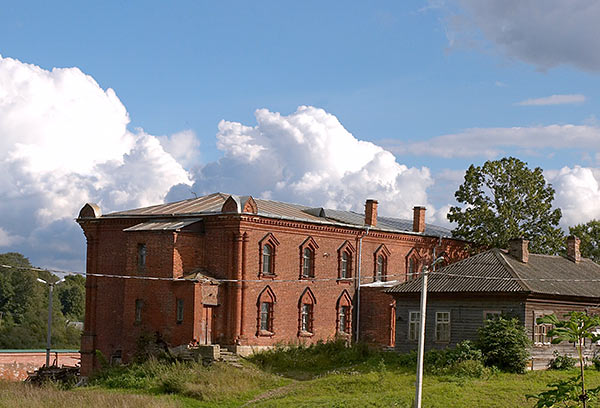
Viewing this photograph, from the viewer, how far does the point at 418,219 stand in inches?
1923

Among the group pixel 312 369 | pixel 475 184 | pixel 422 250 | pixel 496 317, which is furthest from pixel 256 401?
pixel 475 184

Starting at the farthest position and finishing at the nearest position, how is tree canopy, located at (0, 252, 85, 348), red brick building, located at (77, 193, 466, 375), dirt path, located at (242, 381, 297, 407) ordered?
tree canopy, located at (0, 252, 85, 348), red brick building, located at (77, 193, 466, 375), dirt path, located at (242, 381, 297, 407)

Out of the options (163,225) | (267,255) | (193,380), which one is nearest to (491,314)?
(267,255)

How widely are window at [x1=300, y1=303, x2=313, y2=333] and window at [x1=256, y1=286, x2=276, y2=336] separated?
2.34m

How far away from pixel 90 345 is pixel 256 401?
15792 millimetres

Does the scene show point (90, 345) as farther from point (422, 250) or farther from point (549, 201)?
point (549, 201)

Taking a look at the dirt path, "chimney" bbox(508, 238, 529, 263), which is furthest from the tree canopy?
"chimney" bbox(508, 238, 529, 263)

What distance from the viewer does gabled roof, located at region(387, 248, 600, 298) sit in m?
32.4

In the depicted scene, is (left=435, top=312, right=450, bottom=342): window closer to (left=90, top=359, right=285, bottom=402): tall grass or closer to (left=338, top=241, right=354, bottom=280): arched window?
(left=90, top=359, right=285, bottom=402): tall grass

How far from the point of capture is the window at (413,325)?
35.0 metres

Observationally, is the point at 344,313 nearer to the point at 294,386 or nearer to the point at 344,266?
the point at 344,266

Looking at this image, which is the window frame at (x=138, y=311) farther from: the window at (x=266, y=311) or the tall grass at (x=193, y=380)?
the window at (x=266, y=311)

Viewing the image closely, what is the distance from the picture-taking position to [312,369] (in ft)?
117

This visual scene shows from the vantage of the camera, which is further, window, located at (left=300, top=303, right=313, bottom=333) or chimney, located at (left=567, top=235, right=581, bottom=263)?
window, located at (left=300, top=303, right=313, bottom=333)
